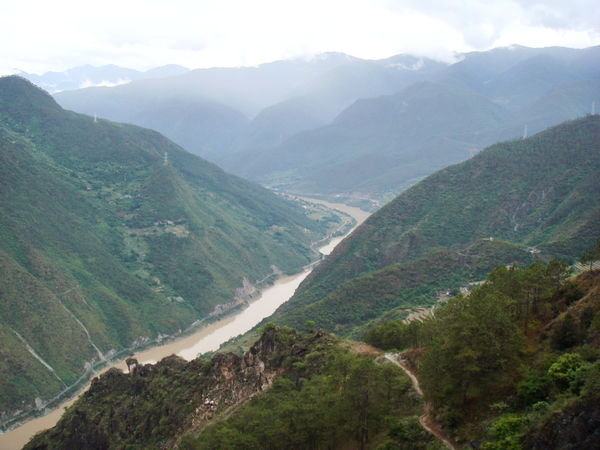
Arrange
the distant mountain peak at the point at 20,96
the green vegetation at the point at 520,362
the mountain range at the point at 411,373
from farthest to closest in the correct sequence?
the distant mountain peak at the point at 20,96 < the mountain range at the point at 411,373 < the green vegetation at the point at 520,362

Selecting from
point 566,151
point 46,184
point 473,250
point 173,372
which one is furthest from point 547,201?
point 46,184

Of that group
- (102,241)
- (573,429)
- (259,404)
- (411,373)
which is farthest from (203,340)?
(573,429)

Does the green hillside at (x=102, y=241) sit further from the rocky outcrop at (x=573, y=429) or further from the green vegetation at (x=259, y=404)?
the rocky outcrop at (x=573, y=429)

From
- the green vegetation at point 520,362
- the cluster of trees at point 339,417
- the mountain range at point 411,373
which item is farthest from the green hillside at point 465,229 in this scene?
the green vegetation at point 520,362

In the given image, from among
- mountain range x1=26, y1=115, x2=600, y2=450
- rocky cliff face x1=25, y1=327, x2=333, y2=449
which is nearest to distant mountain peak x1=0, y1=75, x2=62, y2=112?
mountain range x1=26, y1=115, x2=600, y2=450

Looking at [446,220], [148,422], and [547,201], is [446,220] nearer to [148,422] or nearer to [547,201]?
[547,201]

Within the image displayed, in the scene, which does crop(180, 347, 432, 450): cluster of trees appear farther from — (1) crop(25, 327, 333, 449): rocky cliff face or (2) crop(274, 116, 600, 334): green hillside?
(2) crop(274, 116, 600, 334): green hillside

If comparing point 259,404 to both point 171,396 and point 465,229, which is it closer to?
point 171,396
